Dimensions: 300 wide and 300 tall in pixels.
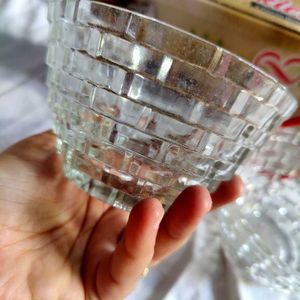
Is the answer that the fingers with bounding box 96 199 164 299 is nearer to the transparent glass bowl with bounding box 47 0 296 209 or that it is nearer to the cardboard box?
the transparent glass bowl with bounding box 47 0 296 209

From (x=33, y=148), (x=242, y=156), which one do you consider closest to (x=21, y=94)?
(x=33, y=148)

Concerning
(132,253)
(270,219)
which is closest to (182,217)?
(132,253)

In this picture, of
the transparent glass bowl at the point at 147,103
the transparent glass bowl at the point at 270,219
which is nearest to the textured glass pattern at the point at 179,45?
the transparent glass bowl at the point at 147,103

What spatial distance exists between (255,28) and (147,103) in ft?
0.38

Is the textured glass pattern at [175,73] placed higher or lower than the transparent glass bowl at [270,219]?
higher

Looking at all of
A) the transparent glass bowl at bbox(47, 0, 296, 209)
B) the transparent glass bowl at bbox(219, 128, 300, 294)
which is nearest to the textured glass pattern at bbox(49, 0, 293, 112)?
the transparent glass bowl at bbox(47, 0, 296, 209)

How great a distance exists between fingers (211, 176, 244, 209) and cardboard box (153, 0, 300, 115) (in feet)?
0.24

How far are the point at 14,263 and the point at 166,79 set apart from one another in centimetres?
11

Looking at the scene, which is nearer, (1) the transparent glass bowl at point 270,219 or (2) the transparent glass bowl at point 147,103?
(2) the transparent glass bowl at point 147,103

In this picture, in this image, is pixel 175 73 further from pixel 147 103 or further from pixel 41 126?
pixel 41 126

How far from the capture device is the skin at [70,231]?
0.20 m

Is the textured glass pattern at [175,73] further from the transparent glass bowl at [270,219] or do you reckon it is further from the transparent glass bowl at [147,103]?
the transparent glass bowl at [270,219]

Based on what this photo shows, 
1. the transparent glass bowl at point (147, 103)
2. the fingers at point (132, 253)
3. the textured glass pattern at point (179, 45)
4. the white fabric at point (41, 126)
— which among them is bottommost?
the white fabric at point (41, 126)

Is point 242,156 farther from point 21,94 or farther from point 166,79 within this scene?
point 21,94
